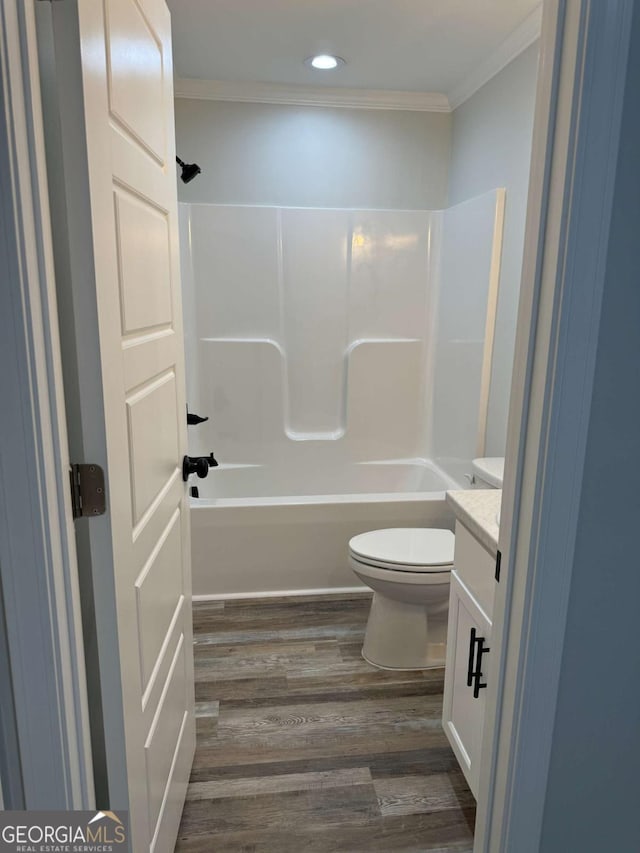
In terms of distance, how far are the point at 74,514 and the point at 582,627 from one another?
844 millimetres

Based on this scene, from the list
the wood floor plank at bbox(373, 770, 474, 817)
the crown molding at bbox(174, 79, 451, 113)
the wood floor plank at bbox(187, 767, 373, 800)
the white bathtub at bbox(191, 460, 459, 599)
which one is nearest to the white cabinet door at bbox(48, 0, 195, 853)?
the wood floor plank at bbox(187, 767, 373, 800)

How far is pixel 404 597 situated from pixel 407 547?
189 mm

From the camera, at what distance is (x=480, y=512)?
58.7 inches

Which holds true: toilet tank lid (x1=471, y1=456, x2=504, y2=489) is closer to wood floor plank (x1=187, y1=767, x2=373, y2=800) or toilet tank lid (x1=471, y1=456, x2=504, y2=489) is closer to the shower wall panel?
the shower wall panel

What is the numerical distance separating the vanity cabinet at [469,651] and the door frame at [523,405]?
36 cm

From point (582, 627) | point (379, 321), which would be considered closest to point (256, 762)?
point (582, 627)

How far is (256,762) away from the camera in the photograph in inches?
70.0

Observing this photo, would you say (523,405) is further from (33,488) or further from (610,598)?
(33,488)

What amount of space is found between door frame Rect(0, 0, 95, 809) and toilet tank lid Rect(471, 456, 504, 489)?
1.75 m

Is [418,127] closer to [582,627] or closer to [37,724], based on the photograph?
[582,627]

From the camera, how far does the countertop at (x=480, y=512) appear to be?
136 cm

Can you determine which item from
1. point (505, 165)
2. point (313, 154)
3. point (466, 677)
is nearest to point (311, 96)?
point (313, 154)

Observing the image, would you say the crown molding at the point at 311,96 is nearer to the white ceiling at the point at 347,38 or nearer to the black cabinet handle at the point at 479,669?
the white ceiling at the point at 347,38

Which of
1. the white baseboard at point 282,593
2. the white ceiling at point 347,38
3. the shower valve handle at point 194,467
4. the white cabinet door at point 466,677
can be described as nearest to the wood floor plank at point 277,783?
the white cabinet door at point 466,677
